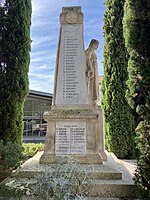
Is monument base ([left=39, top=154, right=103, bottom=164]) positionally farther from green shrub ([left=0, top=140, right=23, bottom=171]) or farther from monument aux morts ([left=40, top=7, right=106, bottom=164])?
green shrub ([left=0, top=140, right=23, bottom=171])

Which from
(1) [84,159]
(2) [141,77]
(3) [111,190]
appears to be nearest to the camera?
(2) [141,77]

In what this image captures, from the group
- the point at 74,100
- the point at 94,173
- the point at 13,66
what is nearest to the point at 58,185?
the point at 94,173

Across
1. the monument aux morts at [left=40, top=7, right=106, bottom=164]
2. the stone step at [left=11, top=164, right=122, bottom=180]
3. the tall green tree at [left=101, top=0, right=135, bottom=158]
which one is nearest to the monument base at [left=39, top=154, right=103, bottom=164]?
the monument aux morts at [left=40, top=7, right=106, bottom=164]

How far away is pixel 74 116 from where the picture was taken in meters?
4.77

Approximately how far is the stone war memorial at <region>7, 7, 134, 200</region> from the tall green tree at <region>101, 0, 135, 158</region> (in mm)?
2224

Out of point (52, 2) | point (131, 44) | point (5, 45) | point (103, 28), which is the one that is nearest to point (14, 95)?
point (5, 45)

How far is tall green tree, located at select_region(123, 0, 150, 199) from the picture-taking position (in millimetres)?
3055

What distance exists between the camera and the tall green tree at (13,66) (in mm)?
6041

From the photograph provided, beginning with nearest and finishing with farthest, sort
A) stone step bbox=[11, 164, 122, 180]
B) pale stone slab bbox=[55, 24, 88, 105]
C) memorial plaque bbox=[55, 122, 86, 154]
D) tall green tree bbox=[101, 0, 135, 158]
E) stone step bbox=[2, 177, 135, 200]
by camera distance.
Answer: stone step bbox=[2, 177, 135, 200], stone step bbox=[11, 164, 122, 180], memorial plaque bbox=[55, 122, 86, 154], pale stone slab bbox=[55, 24, 88, 105], tall green tree bbox=[101, 0, 135, 158]

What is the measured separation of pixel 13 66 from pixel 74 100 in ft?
7.54

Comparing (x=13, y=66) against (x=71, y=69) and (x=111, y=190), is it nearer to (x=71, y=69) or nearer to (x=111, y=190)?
(x=71, y=69)

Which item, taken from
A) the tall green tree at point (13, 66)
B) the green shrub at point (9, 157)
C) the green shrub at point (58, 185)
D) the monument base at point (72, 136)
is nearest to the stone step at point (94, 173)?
the green shrub at point (9, 157)

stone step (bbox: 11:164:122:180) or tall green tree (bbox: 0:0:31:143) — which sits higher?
tall green tree (bbox: 0:0:31:143)

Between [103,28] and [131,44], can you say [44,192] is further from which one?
[103,28]
